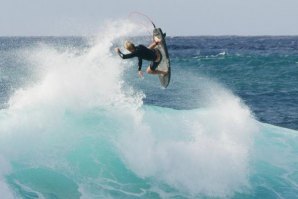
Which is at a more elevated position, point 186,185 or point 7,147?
point 7,147

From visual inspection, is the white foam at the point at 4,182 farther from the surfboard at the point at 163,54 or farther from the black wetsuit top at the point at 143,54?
the surfboard at the point at 163,54

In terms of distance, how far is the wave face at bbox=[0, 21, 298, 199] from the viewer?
15008mm

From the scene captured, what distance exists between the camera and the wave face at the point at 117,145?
15.0 metres

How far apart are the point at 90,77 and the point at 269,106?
1528 cm

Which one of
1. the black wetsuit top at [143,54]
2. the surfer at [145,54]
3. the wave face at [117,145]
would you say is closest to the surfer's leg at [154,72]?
the surfer at [145,54]

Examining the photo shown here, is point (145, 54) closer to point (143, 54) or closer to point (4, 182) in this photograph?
point (143, 54)

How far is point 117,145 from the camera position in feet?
56.7

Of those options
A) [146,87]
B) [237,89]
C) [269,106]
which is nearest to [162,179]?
[269,106]

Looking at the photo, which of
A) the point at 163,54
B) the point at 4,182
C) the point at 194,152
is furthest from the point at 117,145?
the point at 163,54

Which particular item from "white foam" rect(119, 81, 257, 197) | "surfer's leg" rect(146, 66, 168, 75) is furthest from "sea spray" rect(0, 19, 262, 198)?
"surfer's leg" rect(146, 66, 168, 75)

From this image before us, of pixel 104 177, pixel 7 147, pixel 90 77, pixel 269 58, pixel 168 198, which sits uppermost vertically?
pixel 269 58

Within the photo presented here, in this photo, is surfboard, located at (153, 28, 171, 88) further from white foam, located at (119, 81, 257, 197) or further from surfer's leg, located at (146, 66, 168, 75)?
white foam, located at (119, 81, 257, 197)

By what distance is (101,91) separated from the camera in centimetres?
1977

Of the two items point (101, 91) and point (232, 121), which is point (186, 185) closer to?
point (232, 121)
